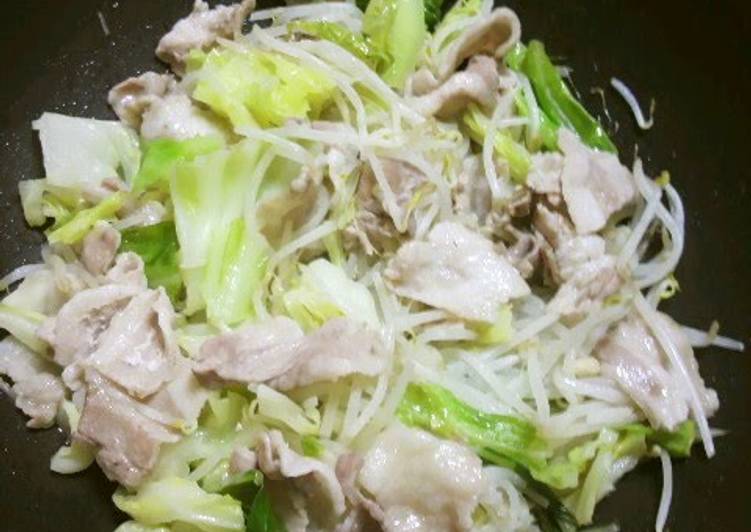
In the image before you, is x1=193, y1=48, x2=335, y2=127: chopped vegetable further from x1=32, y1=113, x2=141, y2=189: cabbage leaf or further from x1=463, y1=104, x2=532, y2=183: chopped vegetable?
x1=463, y1=104, x2=532, y2=183: chopped vegetable

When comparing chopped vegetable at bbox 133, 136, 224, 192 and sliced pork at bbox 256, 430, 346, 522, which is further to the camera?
chopped vegetable at bbox 133, 136, 224, 192

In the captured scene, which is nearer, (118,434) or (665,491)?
(118,434)

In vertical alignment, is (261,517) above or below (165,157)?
below

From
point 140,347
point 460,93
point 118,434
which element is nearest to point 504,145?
point 460,93

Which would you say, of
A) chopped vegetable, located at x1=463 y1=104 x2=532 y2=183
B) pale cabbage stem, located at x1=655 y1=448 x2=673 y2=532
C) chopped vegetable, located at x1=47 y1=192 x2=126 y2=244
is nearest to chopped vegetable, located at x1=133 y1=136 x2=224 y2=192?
chopped vegetable, located at x1=47 y1=192 x2=126 y2=244

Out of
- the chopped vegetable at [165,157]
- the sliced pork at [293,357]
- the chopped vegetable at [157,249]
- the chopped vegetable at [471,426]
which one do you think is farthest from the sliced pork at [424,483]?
the chopped vegetable at [165,157]

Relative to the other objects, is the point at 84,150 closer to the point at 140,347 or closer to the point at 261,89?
the point at 261,89

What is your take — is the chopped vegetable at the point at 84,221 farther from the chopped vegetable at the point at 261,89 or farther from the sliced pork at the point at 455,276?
the sliced pork at the point at 455,276

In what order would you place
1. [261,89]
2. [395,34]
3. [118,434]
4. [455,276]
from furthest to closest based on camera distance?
[395,34] < [261,89] < [455,276] < [118,434]

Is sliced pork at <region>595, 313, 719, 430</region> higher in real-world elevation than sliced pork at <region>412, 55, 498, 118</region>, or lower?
lower
